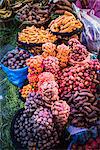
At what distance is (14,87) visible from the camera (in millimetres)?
3453

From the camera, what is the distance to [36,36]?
3.72 meters

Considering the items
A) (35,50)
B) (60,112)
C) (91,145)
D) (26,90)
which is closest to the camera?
(91,145)

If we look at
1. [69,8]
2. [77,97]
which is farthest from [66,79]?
[69,8]

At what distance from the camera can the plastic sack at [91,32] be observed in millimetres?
3717

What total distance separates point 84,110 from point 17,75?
1058 mm

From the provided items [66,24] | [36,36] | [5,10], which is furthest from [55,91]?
[5,10]

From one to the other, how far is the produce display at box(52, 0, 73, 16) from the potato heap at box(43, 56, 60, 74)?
146 centimetres

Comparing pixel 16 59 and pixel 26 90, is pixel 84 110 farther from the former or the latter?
pixel 16 59

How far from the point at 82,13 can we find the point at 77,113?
1804 mm

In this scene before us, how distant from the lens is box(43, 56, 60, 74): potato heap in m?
2.92

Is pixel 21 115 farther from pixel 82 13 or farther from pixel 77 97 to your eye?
pixel 82 13

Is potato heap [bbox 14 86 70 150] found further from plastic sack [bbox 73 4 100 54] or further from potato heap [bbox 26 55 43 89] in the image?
plastic sack [bbox 73 4 100 54]

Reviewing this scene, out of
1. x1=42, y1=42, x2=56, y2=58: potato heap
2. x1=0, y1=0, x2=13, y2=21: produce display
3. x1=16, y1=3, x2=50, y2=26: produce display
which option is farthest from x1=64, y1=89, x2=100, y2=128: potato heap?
x1=0, y1=0, x2=13, y2=21: produce display

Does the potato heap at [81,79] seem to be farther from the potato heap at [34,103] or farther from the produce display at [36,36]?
the produce display at [36,36]
